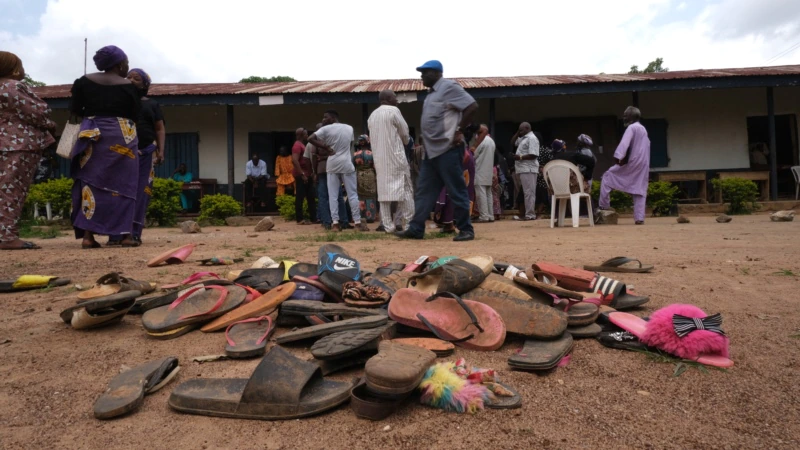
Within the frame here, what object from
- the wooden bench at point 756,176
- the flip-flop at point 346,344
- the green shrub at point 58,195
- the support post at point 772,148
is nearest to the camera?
the flip-flop at point 346,344

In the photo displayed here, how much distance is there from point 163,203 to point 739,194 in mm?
11162

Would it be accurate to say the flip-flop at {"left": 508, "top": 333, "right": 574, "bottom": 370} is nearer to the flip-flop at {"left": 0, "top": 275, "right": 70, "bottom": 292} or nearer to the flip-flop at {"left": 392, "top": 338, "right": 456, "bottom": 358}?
the flip-flop at {"left": 392, "top": 338, "right": 456, "bottom": 358}

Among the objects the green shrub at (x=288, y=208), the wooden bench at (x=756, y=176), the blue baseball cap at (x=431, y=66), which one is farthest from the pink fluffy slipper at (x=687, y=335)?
the wooden bench at (x=756, y=176)

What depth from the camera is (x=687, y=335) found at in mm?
1750

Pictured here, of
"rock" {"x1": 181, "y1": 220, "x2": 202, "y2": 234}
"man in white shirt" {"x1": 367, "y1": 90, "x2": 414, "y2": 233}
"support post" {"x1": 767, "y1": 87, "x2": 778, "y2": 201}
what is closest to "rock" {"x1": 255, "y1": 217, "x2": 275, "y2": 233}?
"rock" {"x1": 181, "y1": 220, "x2": 202, "y2": 234}

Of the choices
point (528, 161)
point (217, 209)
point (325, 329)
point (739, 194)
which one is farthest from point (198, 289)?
point (739, 194)

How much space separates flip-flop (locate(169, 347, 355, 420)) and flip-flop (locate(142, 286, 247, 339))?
58cm

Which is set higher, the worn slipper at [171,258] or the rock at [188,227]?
the rock at [188,227]

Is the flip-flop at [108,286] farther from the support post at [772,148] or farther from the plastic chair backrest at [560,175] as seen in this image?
the support post at [772,148]

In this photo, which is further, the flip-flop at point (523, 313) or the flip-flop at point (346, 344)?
the flip-flop at point (523, 313)

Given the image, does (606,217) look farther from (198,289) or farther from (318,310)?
(198,289)

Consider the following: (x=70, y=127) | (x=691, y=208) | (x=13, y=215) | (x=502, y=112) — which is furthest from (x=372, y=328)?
(x=502, y=112)

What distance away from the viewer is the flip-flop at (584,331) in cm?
195

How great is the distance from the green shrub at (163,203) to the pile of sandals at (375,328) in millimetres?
7734
